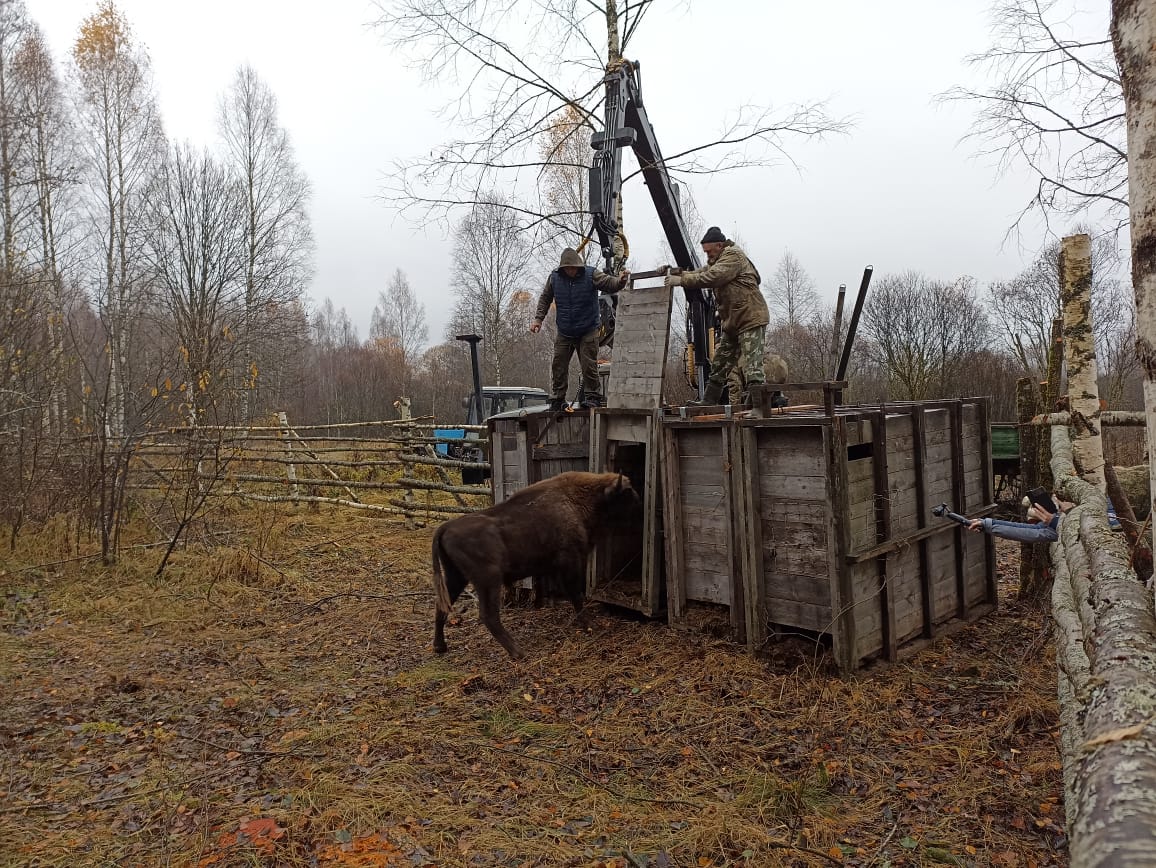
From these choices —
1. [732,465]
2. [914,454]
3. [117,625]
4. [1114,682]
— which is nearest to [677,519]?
[732,465]

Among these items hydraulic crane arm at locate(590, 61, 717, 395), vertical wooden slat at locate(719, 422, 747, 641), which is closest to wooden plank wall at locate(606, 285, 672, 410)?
vertical wooden slat at locate(719, 422, 747, 641)

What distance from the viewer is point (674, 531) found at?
625 cm

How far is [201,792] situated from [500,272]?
32589 millimetres

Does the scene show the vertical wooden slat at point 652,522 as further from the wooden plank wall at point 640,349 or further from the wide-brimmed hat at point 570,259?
the wide-brimmed hat at point 570,259

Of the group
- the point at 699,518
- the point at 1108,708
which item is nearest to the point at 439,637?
the point at 699,518

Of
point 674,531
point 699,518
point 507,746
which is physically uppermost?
point 699,518

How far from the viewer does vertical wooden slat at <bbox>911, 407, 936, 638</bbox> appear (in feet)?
20.2

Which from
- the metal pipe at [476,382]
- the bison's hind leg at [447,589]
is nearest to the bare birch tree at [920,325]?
the metal pipe at [476,382]

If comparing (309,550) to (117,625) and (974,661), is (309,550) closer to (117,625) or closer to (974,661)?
(117,625)

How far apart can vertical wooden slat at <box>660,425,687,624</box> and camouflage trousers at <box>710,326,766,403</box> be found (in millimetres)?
1328

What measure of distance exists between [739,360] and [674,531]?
81.3 inches

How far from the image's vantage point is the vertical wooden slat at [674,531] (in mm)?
6223

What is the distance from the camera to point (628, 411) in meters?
6.77

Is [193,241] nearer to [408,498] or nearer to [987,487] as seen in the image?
[408,498]
